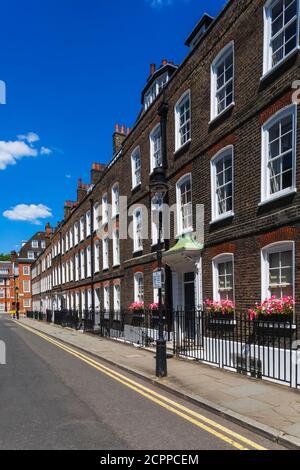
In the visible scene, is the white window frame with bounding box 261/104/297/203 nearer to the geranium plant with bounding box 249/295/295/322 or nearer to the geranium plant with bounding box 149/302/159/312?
the geranium plant with bounding box 249/295/295/322

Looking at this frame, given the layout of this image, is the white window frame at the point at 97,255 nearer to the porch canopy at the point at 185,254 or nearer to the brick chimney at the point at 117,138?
the brick chimney at the point at 117,138

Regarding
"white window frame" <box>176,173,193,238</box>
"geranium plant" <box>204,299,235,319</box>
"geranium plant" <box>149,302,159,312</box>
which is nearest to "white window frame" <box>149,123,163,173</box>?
"white window frame" <box>176,173,193,238</box>

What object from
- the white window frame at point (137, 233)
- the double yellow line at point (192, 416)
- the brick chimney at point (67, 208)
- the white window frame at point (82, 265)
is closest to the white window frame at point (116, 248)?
the white window frame at point (137, 233)

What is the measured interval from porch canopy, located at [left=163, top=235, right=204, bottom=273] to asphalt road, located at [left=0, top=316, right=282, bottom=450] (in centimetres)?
465

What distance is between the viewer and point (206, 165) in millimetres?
13328

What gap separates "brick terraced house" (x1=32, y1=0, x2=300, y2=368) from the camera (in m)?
9.77

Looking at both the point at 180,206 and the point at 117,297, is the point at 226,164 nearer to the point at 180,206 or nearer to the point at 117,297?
the point at 180,206

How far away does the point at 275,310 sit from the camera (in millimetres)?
9289

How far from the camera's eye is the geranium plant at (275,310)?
9.05 meters

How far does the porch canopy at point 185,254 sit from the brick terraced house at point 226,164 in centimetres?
5

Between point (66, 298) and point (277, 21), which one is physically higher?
point (277, 21)
